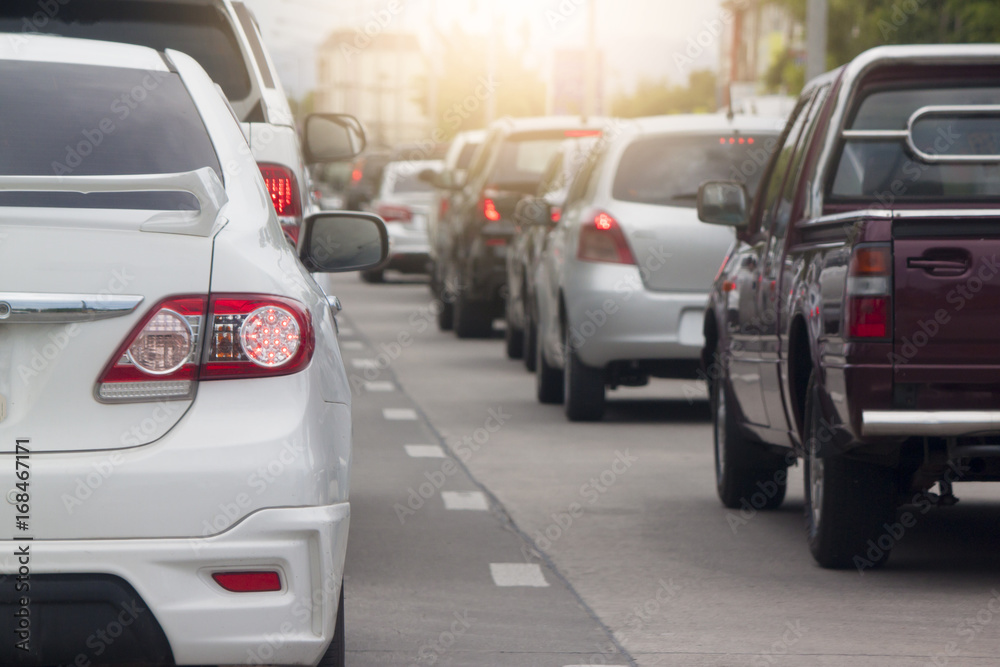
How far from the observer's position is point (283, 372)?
3.93m

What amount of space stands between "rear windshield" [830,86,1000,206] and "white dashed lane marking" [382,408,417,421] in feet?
17.4

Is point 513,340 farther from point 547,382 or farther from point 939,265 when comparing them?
point 939,265

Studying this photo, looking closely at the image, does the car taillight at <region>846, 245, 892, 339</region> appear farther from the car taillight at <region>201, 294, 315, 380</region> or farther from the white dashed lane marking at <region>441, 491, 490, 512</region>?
the white dashed lane marking at <region>441, 491, 490, 512</region>

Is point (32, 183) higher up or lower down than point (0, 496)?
higher up

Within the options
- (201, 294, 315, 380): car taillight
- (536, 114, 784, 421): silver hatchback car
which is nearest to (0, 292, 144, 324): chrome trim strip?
(201, 294, 315, 380): car taillight

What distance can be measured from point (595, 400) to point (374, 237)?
21.1 ft

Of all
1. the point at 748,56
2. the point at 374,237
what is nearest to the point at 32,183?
the point at 374,237

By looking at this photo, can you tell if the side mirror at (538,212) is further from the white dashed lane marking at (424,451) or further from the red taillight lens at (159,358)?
the red taillight lens at (159,358)

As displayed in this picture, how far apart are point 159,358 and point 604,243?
777cm

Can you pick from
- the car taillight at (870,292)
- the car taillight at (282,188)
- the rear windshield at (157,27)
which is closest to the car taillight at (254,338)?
the car taillight at (870,292)

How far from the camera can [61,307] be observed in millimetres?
3748

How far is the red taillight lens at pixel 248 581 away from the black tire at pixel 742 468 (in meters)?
4.61

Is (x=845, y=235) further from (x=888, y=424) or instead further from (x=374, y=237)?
(x=374, y=237)

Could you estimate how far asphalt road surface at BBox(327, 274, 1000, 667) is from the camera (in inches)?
223
